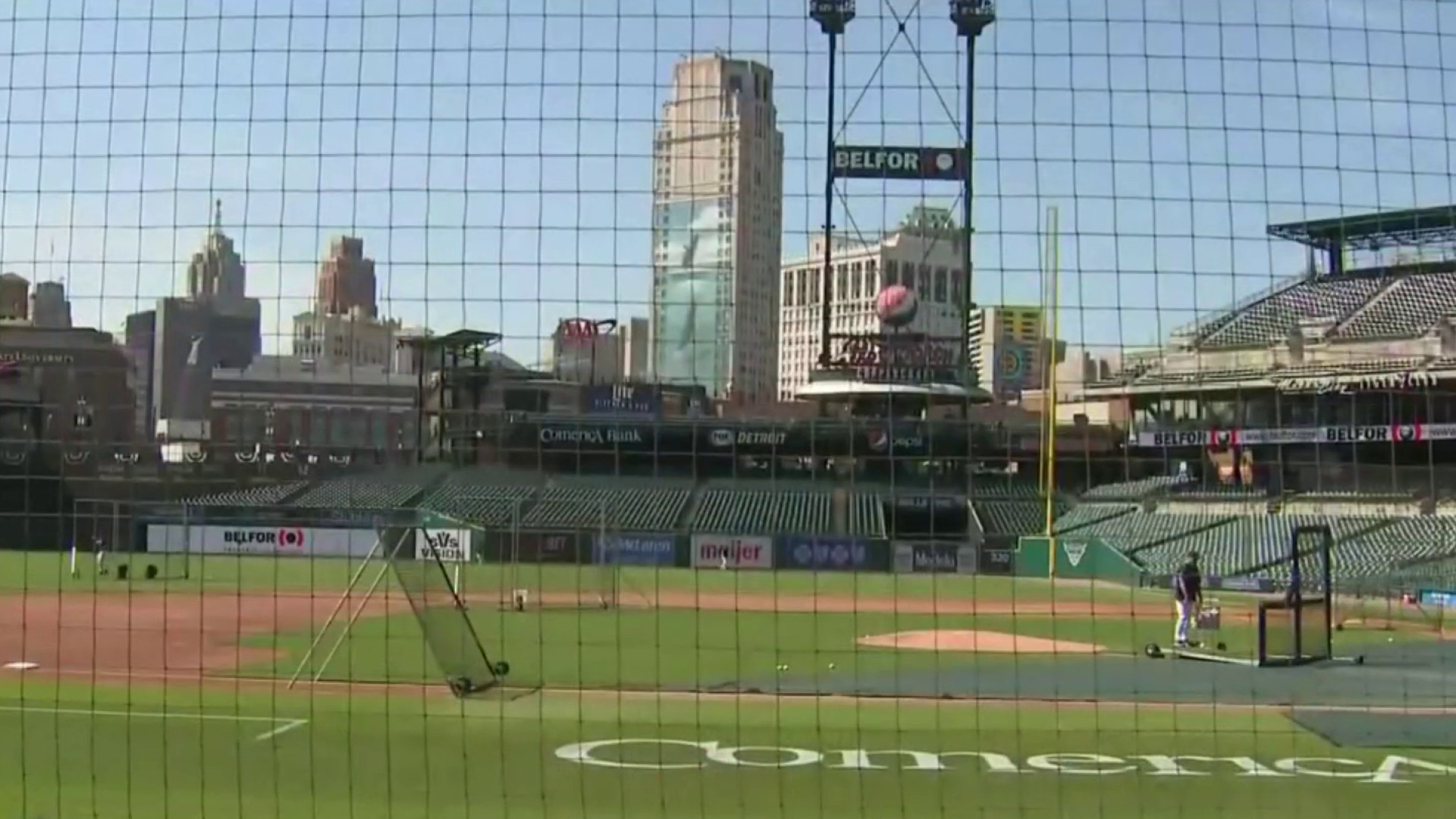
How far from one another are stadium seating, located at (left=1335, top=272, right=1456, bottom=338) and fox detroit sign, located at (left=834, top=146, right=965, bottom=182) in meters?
10.7

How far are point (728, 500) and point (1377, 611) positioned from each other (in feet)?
47.4

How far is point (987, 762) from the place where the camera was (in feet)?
37.6

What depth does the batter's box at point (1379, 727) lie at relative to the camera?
12469 millimetres

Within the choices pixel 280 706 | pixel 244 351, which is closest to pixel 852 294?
pixel 244 351

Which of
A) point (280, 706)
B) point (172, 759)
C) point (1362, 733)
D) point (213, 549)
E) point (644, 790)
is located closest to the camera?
point (644, 790)

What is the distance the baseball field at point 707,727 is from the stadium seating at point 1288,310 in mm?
2127

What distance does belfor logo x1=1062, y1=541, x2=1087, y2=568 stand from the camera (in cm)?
3406

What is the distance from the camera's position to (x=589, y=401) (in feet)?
26.2

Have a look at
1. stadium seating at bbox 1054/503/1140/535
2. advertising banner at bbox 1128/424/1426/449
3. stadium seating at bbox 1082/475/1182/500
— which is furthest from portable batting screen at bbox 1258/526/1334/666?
stadium seating at bbox 1054/503/1140/535

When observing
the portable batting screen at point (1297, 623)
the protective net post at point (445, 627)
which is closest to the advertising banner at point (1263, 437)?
the portable batting screen at point (1297, 623)

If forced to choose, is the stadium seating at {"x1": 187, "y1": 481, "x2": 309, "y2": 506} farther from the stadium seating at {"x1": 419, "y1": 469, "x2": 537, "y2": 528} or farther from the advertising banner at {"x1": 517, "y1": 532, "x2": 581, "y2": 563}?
the advertising banner at {"x1": 517, "y1": 532, "x2": 581, "y2": 563}

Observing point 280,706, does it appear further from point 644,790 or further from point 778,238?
point 778,238

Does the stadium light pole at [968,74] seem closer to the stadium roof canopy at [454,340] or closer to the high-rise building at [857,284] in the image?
the high-rise building at [857,284]

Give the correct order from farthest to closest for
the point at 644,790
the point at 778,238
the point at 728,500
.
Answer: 1. the point at 728,500
2. the point at 644,790
3. the point at 778,238
